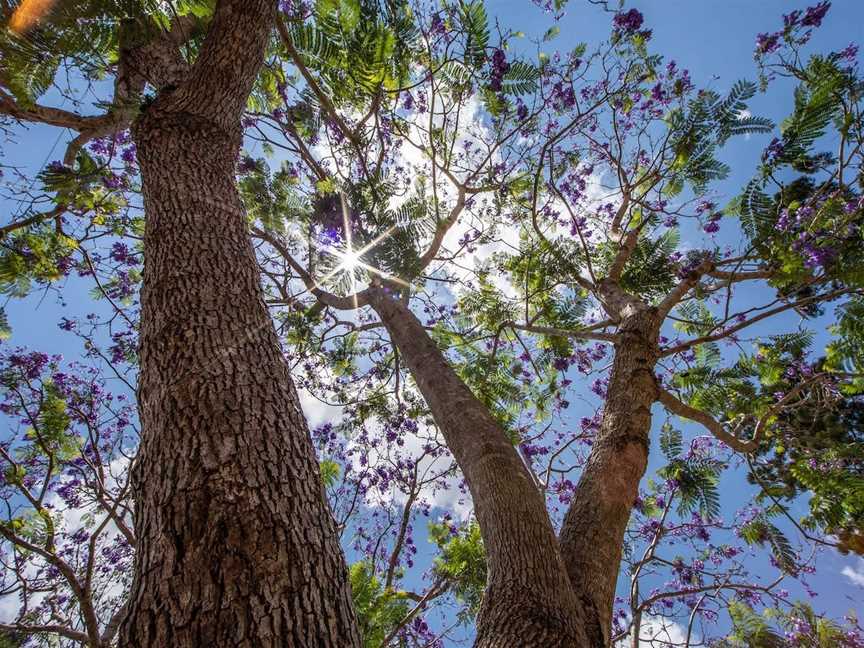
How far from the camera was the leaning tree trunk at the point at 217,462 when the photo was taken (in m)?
0.88

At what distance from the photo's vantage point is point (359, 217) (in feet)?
12.7

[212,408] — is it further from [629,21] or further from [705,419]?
[629,21]

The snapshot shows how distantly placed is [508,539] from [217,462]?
1.11 metres

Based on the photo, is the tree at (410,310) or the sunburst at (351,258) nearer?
the tree at (410,310)

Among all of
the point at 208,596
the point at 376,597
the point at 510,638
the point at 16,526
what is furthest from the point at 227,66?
the point at 376,597

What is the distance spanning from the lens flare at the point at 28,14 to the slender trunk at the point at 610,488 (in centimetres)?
359

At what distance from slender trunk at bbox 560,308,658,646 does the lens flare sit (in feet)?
11.8

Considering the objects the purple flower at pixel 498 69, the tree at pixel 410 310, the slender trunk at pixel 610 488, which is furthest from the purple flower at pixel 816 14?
the slender trunk at pixel 610 488

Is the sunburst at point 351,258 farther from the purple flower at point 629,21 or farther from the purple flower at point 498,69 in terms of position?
the purple flower at point 629,21

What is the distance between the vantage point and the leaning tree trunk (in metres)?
0.88

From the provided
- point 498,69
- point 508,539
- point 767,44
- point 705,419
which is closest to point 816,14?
point 767,44

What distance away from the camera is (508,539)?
1580 millimetres

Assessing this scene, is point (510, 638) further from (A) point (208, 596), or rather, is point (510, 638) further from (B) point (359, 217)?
(B) point (359, 217)

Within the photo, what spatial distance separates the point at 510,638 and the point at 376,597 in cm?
276
